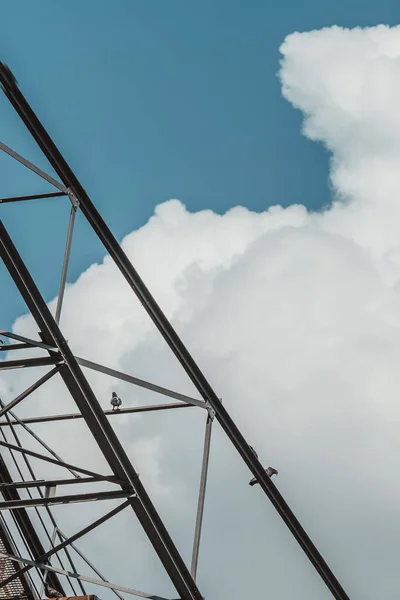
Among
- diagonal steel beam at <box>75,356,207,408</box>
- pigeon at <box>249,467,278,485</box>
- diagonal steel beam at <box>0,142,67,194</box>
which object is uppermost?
diagonal steel beam at <box>0,142,67,194</box>

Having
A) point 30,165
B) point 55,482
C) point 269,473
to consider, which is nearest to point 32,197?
point 30,165

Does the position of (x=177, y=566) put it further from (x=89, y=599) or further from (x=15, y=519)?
(x=15, y=519)

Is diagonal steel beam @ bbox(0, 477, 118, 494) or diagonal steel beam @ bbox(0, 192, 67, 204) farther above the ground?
diagonal steel beam @ bbox(0, 192, 67, 204)

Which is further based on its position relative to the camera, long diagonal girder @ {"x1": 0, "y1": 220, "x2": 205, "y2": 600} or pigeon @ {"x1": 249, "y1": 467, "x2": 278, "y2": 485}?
pigeon @ {"x1": 249, "y1": 467, "x2": 278, "y2": 485}

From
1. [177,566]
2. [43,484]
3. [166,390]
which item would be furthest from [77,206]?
[177,566]

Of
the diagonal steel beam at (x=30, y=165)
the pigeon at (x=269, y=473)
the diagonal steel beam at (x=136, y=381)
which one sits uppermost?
the diagonal steel beam at (x=30, y=165)

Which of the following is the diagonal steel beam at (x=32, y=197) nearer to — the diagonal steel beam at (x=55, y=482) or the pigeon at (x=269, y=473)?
the diagonal steel beam at (x=55, y=482)

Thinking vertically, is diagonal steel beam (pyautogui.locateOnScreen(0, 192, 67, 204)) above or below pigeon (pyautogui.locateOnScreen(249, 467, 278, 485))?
above

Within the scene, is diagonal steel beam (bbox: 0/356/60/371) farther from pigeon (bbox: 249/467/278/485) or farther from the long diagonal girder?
pigeon (bbox: 249/467/278/485)

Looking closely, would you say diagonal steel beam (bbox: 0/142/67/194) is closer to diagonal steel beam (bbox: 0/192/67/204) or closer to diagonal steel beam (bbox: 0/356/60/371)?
diagonal steel beam (bbox: 0/192/67/204)

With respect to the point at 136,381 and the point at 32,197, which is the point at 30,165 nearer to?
the point at 32,197

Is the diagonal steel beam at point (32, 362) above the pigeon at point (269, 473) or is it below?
above

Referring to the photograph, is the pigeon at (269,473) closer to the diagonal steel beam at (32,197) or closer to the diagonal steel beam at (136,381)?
the diagonal steel beam at (136,381)

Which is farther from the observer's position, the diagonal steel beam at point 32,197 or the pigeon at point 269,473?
the pigeon at point 269,473
